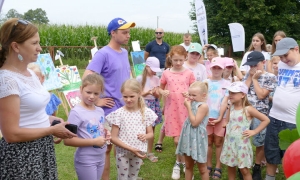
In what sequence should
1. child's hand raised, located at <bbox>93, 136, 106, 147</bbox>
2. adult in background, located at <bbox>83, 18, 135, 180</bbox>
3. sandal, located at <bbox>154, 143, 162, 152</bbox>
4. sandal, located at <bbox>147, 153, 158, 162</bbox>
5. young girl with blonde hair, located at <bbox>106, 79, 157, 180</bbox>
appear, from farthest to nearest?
sandal, located at <bbox>154, 143, 162, 152</bbox> < sandal, located at <bbox>147, 153, 158, 162</bbox> < adult in background, located at <bbox>83, 18, 135, 180</bbox> < young girl with blonde hair, located at <bbox>106, 79, 157, 180</bbox> < child's hand raised, located at <bbox>93, 136, 106, 147</bbox>

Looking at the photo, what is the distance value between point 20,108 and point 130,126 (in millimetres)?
1350

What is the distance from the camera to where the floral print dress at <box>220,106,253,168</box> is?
3.38 metres

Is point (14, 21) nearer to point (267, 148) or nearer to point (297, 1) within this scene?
point (267, 148)

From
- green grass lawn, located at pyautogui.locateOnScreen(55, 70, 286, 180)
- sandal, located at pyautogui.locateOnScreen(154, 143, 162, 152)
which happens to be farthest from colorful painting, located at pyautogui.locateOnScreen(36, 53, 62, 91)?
sandal, located at pyautogui.locateOnScreen(154, 143, 162, 152)

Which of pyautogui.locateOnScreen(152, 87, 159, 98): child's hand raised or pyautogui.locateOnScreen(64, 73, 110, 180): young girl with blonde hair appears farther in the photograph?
pyautogui.locateOnScreen(152, 87, 159, 98): child's hand raised

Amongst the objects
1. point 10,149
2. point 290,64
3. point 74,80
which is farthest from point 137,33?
point 10,149

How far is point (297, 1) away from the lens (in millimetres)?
30938

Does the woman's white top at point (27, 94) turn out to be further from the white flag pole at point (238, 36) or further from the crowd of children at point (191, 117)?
the white flag pole at point (238, 36)

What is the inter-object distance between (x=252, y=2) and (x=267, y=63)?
25.2 m

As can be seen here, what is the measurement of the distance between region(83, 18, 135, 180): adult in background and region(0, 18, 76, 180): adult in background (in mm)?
1153

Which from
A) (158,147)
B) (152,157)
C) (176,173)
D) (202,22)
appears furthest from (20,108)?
(202,22)

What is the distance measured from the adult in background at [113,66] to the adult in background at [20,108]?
1153 mm

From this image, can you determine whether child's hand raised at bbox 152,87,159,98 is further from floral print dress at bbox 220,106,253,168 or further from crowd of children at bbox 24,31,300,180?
floral print dress at bbox 220,106,253,168

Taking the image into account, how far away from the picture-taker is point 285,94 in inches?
129
